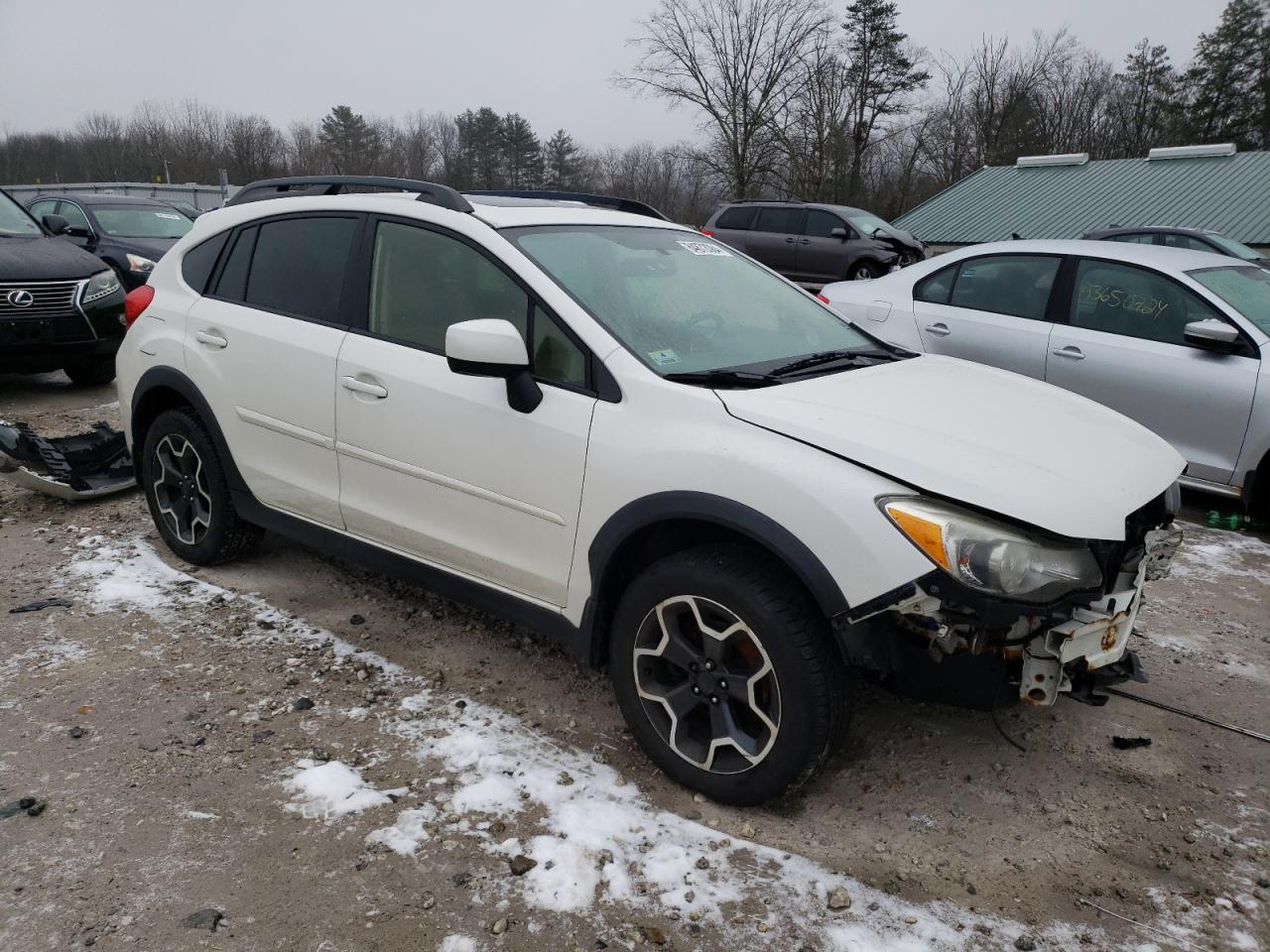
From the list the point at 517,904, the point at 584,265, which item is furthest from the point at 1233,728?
the point at 584,265

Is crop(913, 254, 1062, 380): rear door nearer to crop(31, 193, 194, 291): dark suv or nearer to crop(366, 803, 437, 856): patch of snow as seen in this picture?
crop(366, 803, 437, 856): patch of snow

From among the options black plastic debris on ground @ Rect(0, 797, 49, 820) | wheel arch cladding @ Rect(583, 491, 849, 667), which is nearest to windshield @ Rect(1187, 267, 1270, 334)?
wheel arch cladding @ Rect(583, 491, 849, 667)

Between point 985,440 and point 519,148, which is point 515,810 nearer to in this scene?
point 985,440

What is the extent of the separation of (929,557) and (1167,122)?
46.9 meters

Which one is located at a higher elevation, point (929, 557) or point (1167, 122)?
point (1167, 122)

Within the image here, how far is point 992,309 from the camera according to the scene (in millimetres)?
6242

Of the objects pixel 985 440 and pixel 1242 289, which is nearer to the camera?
pixel 985 440

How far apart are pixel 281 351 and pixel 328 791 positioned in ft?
5.89

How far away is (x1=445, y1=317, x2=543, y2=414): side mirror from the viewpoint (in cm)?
276

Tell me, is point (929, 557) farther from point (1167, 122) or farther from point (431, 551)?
point (1167, 122)

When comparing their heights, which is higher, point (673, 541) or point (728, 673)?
point (673, 541)

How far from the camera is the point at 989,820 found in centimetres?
274

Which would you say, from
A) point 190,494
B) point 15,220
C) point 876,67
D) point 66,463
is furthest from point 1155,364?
point 876,67

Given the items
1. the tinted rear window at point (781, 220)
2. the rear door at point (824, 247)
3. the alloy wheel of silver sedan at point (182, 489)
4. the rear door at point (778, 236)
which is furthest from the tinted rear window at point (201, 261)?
the tinted rear window at point (781, 220)
